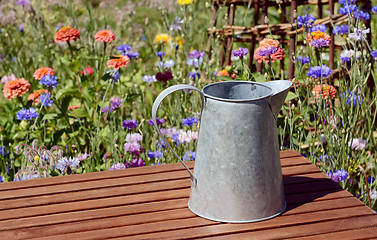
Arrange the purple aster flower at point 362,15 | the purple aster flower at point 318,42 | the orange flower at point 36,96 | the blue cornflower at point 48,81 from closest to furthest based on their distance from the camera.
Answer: the purple aster flower at point 318,42 → the purple aster flower at point 362,15 → the blue cornflower at point 48,81 → the orange flower at point 36,96

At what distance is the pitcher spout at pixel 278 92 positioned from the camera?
42.1 inches

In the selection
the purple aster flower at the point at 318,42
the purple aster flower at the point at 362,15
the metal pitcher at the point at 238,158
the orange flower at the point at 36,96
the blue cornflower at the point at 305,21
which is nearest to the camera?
the metal pitcher at the point at 238,158

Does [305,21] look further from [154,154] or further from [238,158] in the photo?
[238,158]

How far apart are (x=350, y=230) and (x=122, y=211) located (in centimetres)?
49

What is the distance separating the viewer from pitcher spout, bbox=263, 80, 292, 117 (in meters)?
1.07

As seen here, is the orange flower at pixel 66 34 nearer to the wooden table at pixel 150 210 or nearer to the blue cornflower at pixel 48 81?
the blue cornflower at pixel 48 81

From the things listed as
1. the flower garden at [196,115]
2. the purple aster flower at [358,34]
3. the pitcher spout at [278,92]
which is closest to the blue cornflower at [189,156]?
the flower garden at [196,115]

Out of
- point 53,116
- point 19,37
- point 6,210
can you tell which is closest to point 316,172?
point 6,210

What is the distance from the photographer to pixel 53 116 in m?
2.13

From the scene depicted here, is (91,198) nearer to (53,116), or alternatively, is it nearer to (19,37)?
(53,116)

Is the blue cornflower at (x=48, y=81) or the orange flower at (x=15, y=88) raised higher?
the blue cornflower at (x=48, y=81)

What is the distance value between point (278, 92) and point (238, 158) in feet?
0.53

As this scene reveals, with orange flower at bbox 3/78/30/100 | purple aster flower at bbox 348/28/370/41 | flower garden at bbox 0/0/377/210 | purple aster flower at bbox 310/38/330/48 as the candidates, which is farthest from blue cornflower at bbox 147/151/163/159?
purple aster flower at bbox 348/28/370/41

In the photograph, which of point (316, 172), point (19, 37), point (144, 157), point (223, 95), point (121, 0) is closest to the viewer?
point (223, 95)
